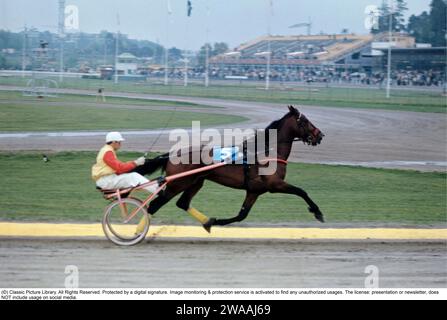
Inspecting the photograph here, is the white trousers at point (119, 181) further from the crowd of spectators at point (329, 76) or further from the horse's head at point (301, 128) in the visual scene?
the crowd of spectators at point (329, 76)

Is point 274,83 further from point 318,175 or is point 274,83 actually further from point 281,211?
point 281,211

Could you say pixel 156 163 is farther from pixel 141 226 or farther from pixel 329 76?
pixel 329 76

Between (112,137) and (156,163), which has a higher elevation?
(112,137)

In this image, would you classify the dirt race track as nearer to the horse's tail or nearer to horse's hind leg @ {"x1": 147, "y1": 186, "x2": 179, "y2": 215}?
horse's hind leg @ {"x1": 147, "y1": 186, "x2": 179, "y2": 215}

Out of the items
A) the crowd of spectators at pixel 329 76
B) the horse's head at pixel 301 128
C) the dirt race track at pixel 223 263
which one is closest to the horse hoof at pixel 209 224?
the dirt race track at pixel 223 263

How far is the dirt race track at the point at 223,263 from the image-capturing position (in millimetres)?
7562

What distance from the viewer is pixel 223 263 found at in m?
8.51

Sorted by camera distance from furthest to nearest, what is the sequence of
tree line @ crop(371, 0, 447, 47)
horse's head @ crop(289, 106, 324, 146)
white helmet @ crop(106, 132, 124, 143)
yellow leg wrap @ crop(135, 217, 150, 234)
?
tree line @ crop(371, 0, 447, 47) → horse's head @ crop(289, 106, 324, 146) → yellow leg wrap @ crop(135, 217, 150, 234) → white helmet @ crop(106, 132, 124, 143)

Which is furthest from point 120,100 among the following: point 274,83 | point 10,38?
point 274,83

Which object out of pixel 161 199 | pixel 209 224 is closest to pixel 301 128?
pixel 209 224

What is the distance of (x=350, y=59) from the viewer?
5866 cm

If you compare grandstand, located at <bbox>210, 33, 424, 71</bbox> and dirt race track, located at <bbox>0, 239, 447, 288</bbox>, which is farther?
grandstand, located at <bbox>210, 33, 424, 71</bbox>

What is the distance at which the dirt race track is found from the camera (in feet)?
24.8

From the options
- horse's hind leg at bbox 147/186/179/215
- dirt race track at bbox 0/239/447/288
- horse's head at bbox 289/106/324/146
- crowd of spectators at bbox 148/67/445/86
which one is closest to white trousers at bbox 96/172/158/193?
horse's hind leg at bbox 147/186/179/215
